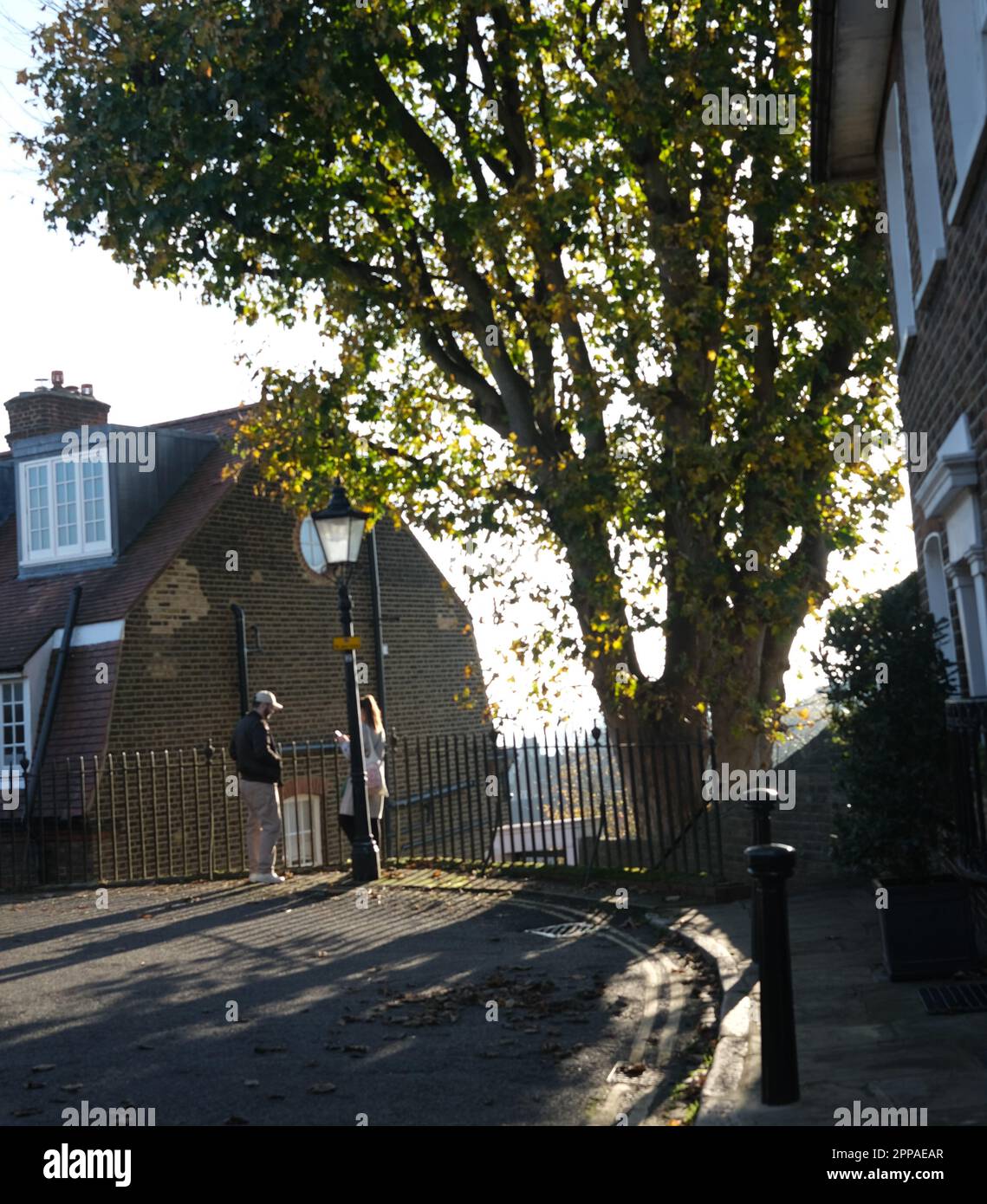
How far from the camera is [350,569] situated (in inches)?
609

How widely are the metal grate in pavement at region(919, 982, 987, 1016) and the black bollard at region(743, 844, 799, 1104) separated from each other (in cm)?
160

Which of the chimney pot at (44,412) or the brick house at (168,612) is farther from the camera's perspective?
the chimney pot at (44,412)

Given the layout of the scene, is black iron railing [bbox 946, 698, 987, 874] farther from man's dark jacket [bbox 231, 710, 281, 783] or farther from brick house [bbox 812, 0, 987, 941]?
man's dark jacket [bbox 231, 710, 281, 783]

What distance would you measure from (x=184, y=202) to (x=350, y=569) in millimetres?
4355

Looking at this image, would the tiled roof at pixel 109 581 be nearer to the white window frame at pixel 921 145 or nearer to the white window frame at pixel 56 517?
the white window frame at pixel 56 517

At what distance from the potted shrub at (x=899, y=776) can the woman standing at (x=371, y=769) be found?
7.75m

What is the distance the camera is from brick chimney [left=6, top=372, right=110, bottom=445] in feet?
87.2

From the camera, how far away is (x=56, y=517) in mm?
25703

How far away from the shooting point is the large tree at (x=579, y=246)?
48.3ft

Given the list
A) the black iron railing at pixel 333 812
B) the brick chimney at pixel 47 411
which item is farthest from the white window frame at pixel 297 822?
the brick chimney at pixel 47 411

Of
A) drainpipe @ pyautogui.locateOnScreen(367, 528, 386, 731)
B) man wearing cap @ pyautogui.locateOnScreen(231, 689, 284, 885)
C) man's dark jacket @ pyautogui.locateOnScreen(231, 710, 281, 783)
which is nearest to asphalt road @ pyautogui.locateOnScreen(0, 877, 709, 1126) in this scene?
man wearing cap @ pyautogui.locateOnScreen(231, 689, 284, 885)

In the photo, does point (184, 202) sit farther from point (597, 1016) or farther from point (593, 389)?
point (597, 1016)

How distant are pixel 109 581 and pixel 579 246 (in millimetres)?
11624
